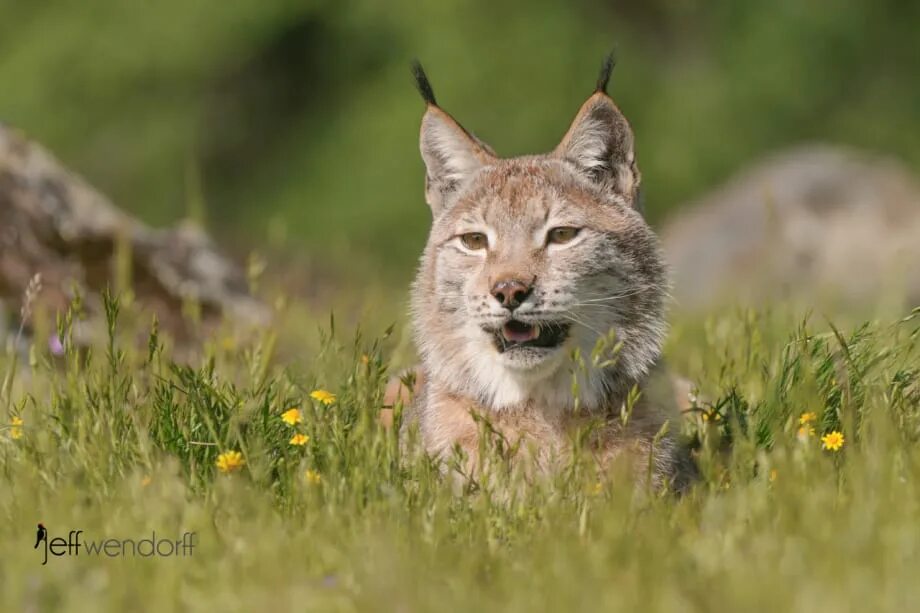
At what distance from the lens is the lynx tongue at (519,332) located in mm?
4590

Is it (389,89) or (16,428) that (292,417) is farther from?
(389,89)

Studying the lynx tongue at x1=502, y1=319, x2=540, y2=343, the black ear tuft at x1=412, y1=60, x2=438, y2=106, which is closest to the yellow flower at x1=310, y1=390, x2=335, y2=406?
the lynx tongue at x1=502, y1=319, x2=540, y2=343

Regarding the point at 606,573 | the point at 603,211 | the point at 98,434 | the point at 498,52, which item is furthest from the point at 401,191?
the point at 606,573

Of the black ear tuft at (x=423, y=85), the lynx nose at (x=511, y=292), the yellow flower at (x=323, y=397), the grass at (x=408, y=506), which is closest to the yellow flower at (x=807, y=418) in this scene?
the grass at (x=408, y=506)

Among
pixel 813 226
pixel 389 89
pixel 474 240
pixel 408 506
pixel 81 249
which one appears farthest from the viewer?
pixel 389 89

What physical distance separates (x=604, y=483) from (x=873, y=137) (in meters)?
12.7

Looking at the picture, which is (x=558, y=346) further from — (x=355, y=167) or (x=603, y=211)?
(x=355, y=167)

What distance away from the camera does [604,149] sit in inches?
201

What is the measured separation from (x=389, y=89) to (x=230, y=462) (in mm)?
11512

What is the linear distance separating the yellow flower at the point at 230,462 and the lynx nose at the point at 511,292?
3.41 feet

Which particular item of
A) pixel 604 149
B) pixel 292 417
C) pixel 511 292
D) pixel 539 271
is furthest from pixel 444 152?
pixel 292 417

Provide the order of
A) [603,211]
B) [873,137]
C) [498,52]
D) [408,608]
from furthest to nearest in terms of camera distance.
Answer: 1. [873,137]
2. [498,52]
3. [603,211]
4. [408,608]

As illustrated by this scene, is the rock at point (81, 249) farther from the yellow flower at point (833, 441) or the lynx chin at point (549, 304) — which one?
the yellow flower at point (833, 441)

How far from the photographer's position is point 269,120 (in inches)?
646
